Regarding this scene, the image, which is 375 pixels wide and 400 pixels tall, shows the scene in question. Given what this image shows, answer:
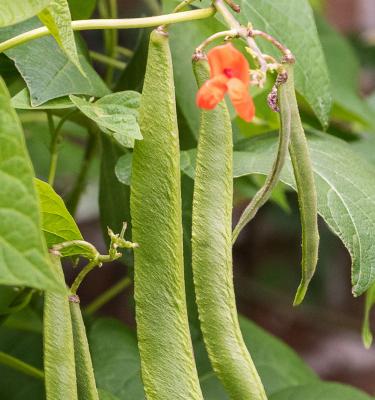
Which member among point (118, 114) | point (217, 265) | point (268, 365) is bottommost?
point (268, 365)

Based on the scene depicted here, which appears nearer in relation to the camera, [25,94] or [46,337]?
[46,337]

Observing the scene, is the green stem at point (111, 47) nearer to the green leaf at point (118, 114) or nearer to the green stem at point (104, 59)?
the green stem at point (104, 59)

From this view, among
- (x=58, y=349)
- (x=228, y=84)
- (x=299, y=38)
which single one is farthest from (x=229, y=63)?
(x=299, y=38)

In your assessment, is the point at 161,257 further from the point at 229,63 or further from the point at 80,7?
the point at 80,7

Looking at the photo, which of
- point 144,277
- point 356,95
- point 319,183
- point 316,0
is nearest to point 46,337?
point 144,277

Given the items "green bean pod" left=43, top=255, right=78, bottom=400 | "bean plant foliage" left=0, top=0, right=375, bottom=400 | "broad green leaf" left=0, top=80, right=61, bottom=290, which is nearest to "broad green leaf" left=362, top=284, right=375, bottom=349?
"bean plant foliage" left=0, top=0, right=375, bottom=400

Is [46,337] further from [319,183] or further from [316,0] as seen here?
[316,0]
